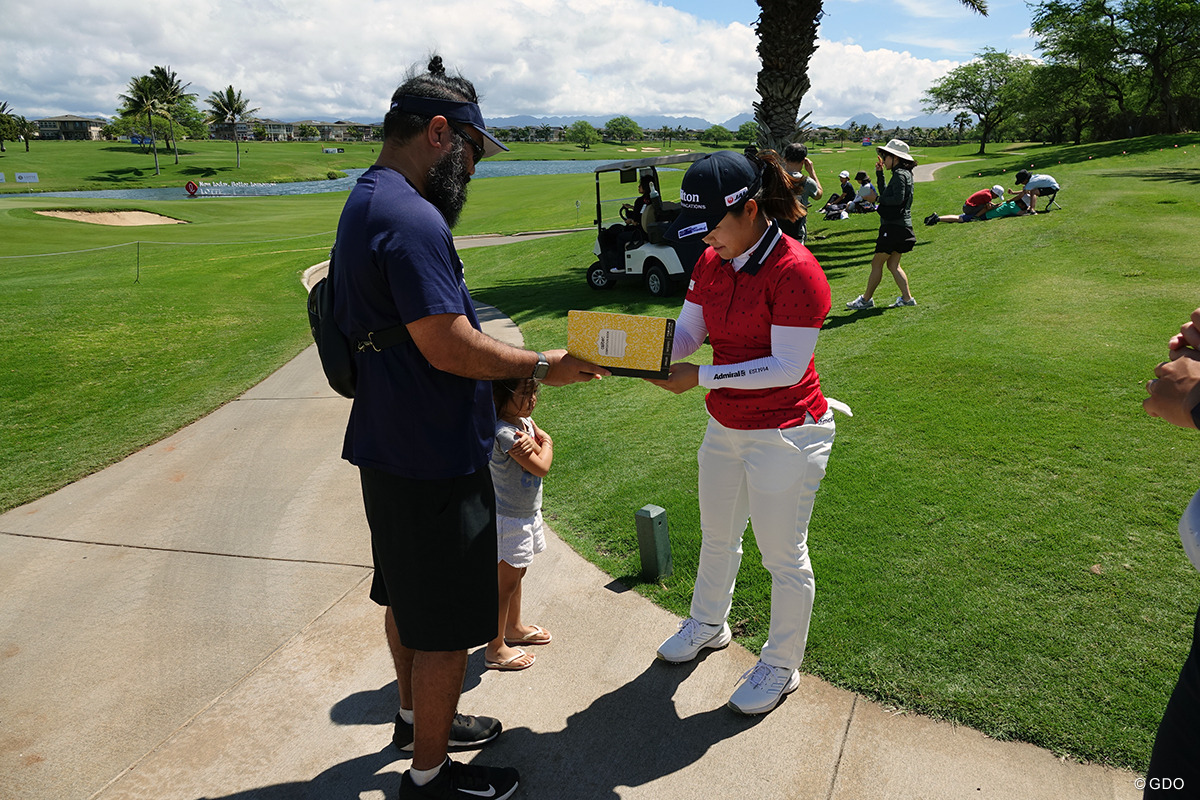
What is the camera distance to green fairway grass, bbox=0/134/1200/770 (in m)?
3.10

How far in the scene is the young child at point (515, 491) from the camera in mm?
3107

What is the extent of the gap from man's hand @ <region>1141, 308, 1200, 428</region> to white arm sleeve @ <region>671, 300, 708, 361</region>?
1.66 meters

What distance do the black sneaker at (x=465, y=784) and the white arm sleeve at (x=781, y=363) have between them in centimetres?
166

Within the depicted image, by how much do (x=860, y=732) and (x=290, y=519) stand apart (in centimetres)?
389

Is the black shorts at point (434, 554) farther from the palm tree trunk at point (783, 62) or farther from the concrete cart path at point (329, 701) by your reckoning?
the palm tree trunk at point (783, 62)

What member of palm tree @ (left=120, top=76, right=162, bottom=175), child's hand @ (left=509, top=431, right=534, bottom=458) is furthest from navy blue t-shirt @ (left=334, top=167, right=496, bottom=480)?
palm tree @ (left=120, top=76, right=162, bottom=175)

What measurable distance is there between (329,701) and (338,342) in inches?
69.6

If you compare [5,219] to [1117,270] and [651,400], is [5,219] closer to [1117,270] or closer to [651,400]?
[651,400]

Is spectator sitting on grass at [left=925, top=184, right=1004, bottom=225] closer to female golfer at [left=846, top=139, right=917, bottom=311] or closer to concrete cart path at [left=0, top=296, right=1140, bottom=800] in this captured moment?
female golfer at [left=846, top=139, right=917, bottom=311]

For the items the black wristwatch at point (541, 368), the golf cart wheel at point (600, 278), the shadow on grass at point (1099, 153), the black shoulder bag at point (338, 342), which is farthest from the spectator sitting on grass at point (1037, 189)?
the black shoulder bag at point (338, 342)

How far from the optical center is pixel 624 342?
2.67 meters

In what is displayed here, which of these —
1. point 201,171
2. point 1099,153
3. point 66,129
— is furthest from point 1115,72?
point 66,129

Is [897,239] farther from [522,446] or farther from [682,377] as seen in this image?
[522,446]

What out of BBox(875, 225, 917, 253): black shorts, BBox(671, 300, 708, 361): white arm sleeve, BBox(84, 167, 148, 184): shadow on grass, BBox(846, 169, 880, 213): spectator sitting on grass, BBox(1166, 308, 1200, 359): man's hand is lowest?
BBox(671, 300, 708, 361): white arm sleeve
